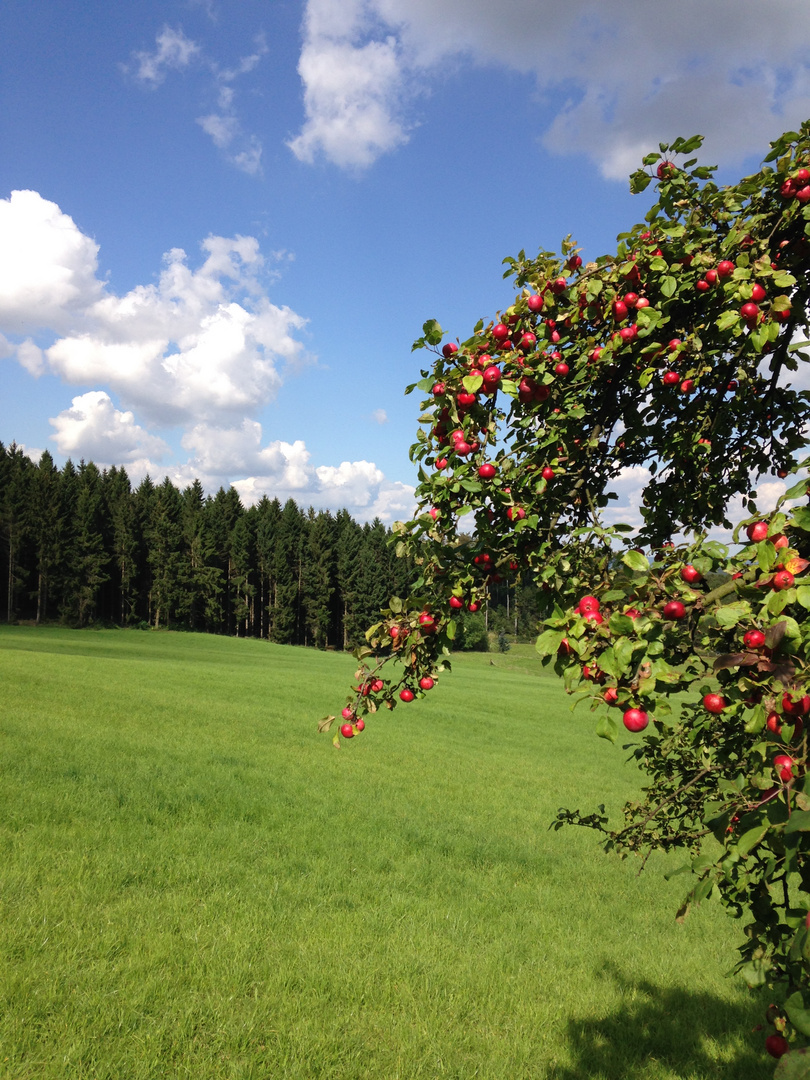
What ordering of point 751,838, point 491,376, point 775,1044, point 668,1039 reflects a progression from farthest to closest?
point 668,1039 < point 491,376 < point 775,1044 < point 751,838

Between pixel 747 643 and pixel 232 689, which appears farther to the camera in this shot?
pixel 232 689

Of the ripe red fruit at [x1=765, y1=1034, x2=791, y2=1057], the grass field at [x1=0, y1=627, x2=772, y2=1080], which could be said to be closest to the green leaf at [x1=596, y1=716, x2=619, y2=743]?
the ripe red fruit at [x1=765, y1=1034, x2=791, y2=1057]

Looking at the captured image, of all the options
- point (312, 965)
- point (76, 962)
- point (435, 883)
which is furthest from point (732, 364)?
point (435, 883)

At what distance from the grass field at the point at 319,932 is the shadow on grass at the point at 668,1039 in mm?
18

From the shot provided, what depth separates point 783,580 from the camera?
4.51 feet

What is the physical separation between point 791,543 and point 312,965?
190 inches

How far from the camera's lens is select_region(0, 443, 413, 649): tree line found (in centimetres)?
5056

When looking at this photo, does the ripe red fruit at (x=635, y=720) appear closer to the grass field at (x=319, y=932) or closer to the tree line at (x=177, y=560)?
the grass field at (x=319, y=932)

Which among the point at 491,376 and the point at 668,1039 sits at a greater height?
the point at 491,376

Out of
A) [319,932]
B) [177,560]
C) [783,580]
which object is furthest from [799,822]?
[177,560]

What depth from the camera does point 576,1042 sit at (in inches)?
170

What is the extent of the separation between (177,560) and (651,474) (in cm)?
5795

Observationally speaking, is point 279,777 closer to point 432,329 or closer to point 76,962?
point 76,962

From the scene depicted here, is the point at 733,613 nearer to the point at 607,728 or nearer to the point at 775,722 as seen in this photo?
the point at 775,722
